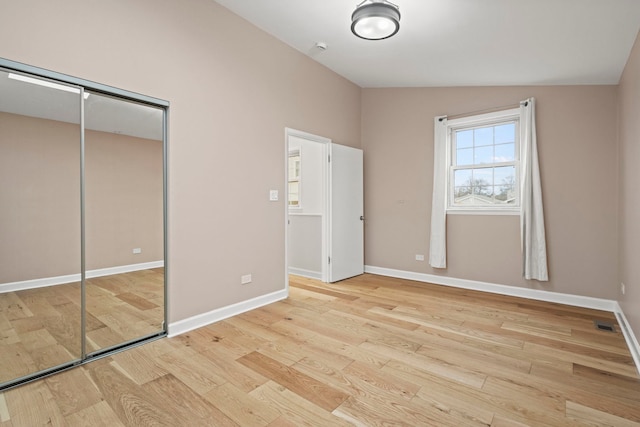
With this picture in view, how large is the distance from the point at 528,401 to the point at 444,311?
160 centimetres

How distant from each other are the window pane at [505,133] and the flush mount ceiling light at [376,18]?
2.34 metres

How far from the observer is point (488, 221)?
4246mm

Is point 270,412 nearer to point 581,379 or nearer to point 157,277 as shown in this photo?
point 157,277

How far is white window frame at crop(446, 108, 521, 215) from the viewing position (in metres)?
4.06

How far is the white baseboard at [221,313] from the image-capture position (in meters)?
2.82

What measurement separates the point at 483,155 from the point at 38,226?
476 cm

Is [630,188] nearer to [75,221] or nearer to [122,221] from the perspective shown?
[122,221]

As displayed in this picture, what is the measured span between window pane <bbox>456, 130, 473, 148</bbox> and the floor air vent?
2489 mm

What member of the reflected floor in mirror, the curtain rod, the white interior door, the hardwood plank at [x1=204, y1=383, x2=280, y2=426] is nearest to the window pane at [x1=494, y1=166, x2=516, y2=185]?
the curtain rod

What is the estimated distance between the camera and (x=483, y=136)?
4.35 metres

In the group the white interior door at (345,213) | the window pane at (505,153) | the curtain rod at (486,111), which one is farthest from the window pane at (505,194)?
the white interior door at (345,213)

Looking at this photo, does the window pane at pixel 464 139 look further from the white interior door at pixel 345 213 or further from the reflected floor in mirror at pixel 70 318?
the reflected floor in mirror at pixel 70 318

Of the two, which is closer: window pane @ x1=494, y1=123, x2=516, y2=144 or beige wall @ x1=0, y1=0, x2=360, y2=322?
beige wall @ x1=0, y1=0, x2=360, y2=322

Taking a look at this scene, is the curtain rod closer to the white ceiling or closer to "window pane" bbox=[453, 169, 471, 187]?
the white ceiling
